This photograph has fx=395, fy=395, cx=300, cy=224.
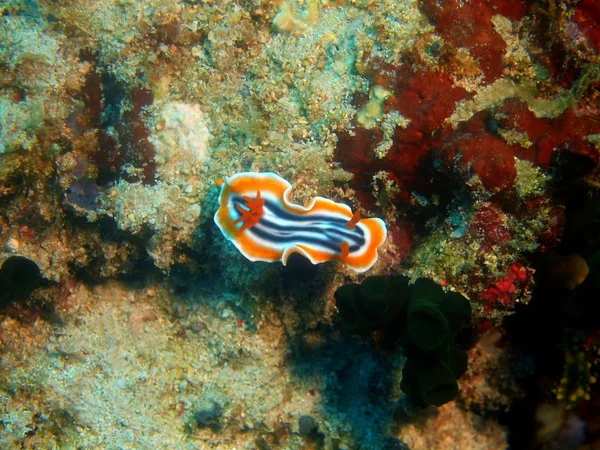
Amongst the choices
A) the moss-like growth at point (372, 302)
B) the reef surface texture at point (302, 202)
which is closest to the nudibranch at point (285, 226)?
the moss-like growth at point (372, 302)

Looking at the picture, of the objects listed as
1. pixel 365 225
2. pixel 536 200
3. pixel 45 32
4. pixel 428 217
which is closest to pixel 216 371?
pixel 365 225

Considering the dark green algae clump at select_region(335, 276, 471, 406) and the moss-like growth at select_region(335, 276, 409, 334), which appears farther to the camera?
the moss-like growth at select_region(335, 276, 409, 334)

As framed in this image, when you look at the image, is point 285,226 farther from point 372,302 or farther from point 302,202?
point 372,302

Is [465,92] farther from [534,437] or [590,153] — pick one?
[534,437]

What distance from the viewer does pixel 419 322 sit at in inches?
128

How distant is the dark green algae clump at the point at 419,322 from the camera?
10.6ft

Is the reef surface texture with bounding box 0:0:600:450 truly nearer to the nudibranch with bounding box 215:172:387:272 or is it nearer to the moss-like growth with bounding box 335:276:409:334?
the moss-like growth with bounding box 335:276:409:334

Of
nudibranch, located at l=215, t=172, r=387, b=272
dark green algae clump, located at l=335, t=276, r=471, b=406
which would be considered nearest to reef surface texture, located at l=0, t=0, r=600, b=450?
dark green algae clump, located at l=335, t=276, r=471, b=406

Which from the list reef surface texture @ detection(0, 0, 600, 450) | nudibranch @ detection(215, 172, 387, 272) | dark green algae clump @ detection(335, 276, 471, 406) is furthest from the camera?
nudibranch @ detection(215, 172, 387, 272)

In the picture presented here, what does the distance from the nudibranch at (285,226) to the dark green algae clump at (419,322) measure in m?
0.32

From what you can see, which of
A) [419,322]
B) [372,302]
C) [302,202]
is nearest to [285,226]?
[302,202]

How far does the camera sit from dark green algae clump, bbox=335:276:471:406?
10.6ft

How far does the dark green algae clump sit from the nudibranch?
322 millimetres

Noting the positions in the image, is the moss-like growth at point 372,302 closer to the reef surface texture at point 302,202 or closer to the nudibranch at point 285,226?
the reef surface texture at point 302,202
